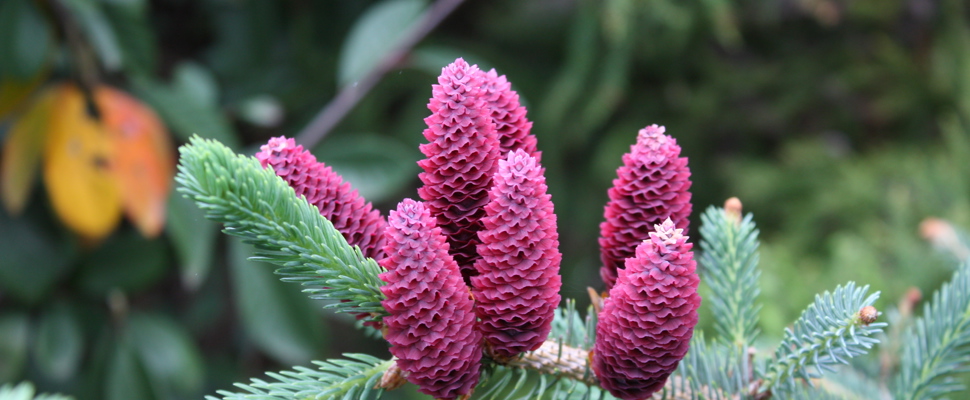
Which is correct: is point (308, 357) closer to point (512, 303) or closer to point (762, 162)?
point (512, 303)

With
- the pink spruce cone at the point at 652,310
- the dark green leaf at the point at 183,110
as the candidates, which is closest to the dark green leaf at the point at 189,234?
the dark green leaf at the point at 183,110

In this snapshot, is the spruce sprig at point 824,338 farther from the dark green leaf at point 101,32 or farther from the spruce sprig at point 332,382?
the dark green leaf at point 101,32

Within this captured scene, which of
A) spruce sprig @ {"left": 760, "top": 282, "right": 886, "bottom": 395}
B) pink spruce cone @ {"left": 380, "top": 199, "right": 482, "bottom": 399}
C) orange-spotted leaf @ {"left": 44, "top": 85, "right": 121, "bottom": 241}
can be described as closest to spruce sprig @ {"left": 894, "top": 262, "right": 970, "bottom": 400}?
spruce sprig @ {"left": 760, "top": 282, "right": 886, "bottom": 395}

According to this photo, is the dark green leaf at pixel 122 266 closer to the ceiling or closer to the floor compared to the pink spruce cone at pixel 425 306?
closer to the ceiling

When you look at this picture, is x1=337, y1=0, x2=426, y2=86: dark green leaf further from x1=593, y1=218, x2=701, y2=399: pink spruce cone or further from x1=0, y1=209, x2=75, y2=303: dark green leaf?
x1=593, y1=218, x2=701, y2=399: pink spruce cone

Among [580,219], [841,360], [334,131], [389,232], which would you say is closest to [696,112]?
[580,219]
